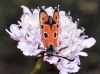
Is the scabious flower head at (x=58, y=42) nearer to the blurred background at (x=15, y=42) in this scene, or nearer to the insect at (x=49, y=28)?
the insect at (x=49, y=28)

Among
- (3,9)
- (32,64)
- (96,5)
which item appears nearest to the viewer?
(32,64)

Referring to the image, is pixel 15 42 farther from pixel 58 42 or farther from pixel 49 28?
pixel 49 28

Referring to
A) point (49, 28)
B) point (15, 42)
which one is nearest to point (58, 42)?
point (49, 28)

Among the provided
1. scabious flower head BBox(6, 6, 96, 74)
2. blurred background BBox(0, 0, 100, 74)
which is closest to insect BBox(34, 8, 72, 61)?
scabious flower head BBox(6, 6, 96, 74)

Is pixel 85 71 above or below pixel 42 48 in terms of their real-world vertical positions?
above

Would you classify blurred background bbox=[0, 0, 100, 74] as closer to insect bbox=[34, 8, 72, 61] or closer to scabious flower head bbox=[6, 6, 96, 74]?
scabious flower head bbox=[6, 6, 96, 74]

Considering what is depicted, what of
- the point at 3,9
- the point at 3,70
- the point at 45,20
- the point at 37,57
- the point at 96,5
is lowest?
the point at 37,57

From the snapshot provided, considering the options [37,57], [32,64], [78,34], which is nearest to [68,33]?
[78,34]

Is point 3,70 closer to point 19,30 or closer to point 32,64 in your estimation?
point 32,64
